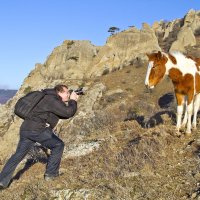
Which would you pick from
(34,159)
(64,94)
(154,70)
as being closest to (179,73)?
(154,70)

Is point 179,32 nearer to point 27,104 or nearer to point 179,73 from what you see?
point 179,73

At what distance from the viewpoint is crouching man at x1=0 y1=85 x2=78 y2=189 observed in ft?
25.6

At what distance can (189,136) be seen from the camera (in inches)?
406

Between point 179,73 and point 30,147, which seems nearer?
point 30,147

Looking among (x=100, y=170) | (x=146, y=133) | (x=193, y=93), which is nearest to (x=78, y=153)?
(x=146, y=133)

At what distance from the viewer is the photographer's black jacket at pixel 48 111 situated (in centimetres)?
776

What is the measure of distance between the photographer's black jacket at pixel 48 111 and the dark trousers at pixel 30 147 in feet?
0.49

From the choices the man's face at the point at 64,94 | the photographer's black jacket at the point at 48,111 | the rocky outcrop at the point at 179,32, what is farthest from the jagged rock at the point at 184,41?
the photographer's black jacket at the point at 48,111

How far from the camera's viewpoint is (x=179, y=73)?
10062mm

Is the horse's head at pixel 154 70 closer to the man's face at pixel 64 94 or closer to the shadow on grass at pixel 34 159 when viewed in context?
the man's face at pixel 64 94

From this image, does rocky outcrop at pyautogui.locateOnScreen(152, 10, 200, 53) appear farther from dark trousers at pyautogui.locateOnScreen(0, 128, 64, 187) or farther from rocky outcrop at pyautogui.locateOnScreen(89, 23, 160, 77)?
dark trousers at pyautogui.locateOnScreen(0, 128, 64, 187)

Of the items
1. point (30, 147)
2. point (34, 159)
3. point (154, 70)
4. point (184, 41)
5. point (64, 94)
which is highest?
point (184, 41)

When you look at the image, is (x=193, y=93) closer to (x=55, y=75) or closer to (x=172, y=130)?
(x=172, y=130)

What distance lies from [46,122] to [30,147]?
0.64m
